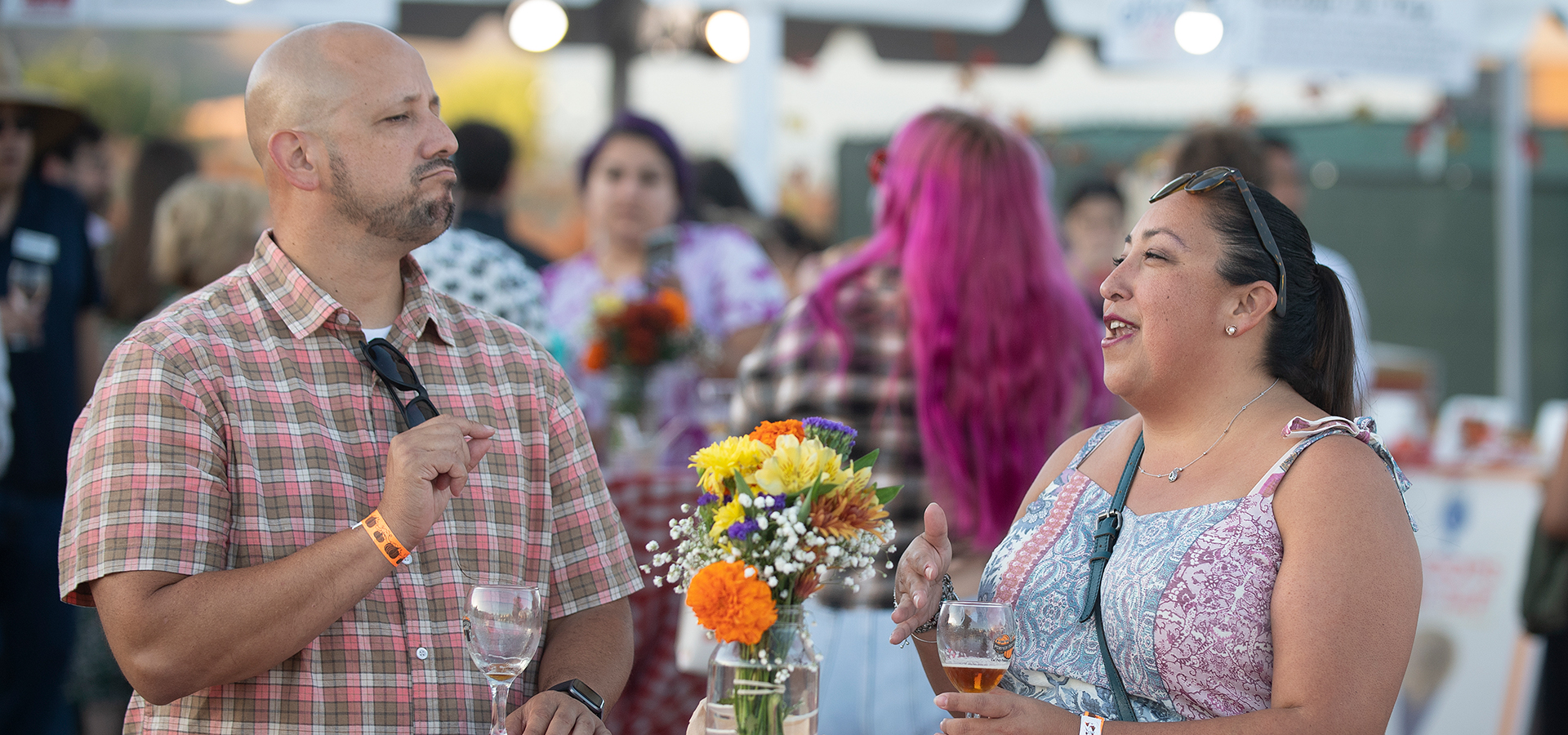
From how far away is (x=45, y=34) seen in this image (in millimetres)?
9852

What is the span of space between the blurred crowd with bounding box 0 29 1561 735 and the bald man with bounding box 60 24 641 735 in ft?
2.42

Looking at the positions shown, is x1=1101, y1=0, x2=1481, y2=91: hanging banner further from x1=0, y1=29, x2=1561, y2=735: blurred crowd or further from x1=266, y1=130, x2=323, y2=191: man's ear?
x1=266, y1=130, x2=323, y2=191: man's ear

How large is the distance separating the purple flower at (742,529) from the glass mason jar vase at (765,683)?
11 cm

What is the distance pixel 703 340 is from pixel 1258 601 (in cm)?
278

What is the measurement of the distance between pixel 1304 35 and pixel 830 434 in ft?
15.5

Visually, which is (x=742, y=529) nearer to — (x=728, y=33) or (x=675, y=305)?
(x=675, y=305)

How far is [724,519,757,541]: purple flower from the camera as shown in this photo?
1.58 metres

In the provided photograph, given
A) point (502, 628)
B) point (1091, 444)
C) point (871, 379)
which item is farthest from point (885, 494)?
point (871, 379)

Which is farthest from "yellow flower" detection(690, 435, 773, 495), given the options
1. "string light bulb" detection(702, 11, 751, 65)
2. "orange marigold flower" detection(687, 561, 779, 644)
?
"string light bulb" detection(702, 11, 751, 65)

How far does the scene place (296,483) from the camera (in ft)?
6.18

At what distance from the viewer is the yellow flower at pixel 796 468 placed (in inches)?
63.1

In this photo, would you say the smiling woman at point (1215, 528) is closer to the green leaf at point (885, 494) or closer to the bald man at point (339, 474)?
the green leaf at point (885, 494)

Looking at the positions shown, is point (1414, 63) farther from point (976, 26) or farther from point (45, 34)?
point (45, 34)

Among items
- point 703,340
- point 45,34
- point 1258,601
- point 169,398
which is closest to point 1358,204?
point 703,340
